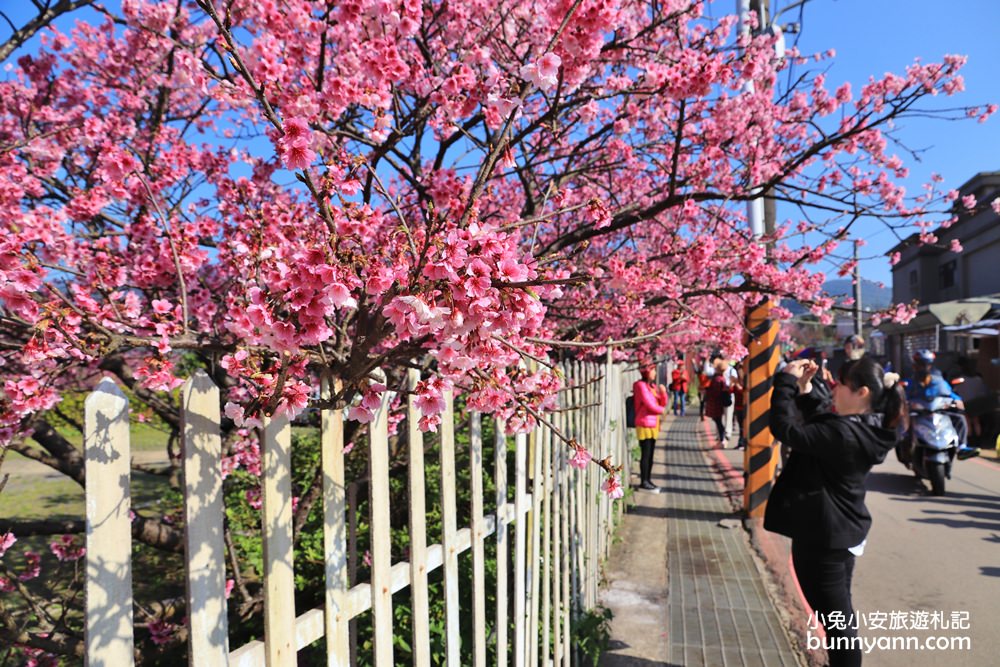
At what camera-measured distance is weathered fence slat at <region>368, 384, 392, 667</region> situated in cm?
149

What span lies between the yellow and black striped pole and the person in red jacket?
25.8 ft

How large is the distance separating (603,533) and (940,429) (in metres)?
5.21

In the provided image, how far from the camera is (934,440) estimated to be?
24.5 ft

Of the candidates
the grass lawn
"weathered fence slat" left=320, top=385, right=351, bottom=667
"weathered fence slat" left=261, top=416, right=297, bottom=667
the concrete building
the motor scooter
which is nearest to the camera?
"weathered fence slat" left=261, top=416, right=297, bottom=667

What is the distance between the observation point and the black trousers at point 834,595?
2.95 metres

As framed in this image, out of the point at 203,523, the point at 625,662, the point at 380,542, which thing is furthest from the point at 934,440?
the point at 203,523

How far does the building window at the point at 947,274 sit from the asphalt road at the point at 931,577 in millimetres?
24468

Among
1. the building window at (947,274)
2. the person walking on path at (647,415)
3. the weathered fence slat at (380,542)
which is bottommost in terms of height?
the person walking on path at (647,415)

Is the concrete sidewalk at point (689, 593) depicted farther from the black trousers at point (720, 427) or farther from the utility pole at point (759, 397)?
the black trousers at point (720, 427)

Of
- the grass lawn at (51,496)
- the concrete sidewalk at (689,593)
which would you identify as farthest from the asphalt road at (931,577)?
the grass lawn at (51,496)

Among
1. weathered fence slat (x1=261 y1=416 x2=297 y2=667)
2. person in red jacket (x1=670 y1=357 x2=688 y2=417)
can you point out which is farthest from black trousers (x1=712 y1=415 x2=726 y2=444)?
weathered fence slat (x1=261 y1=416 x2=297 y2=667)

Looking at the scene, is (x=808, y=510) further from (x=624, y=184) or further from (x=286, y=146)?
(x=624, y=184)

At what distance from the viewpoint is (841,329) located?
35531mm

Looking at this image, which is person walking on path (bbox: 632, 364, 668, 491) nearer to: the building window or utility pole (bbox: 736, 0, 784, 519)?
utility pole (bbox: 736, 0, 784, 519)
